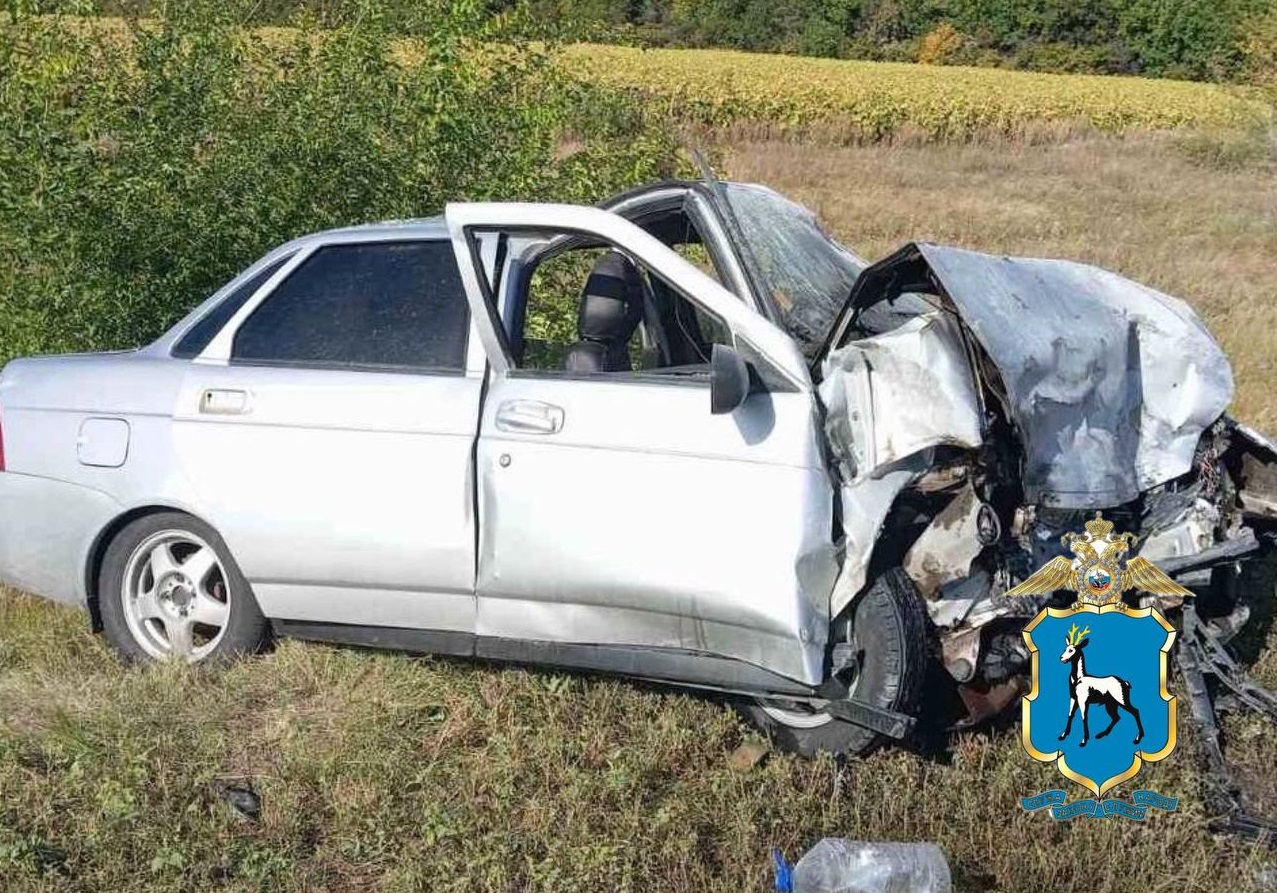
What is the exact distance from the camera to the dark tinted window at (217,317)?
4.92m

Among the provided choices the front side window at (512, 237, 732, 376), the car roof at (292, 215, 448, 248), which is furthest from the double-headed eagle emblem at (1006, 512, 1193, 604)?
the car roof at (292, 215, 448, 248)

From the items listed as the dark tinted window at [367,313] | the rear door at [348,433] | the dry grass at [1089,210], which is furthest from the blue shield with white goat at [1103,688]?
the dry grass at [1089,210]

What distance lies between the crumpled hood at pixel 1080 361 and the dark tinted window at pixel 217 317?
2037mm

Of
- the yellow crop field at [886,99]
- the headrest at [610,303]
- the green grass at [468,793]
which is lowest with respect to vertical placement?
the green grass at [468,793]

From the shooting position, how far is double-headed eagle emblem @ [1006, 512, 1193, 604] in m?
4.21

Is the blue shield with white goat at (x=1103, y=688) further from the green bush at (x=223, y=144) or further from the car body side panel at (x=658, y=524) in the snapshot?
the green bush at (x=223, y=144)

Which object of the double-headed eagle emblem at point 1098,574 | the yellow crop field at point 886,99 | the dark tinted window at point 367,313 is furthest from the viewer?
the yellow crop field at point 886,99

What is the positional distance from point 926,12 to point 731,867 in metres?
65.1

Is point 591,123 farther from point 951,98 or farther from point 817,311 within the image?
point 951,98

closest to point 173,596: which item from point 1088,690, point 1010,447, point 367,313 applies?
point 367,313

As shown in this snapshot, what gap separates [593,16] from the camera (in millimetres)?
8711

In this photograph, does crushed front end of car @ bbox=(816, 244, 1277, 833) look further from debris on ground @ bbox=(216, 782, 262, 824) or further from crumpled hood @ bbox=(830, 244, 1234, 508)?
debris on ground @ bbox=(216, 782, 262, 824)

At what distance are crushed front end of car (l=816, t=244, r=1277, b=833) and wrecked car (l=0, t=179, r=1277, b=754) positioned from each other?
1cm

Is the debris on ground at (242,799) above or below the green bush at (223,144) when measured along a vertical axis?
below
